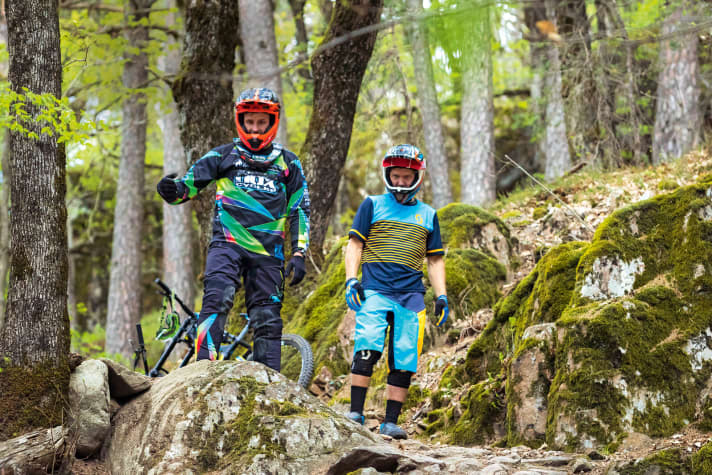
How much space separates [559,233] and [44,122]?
5.83 m

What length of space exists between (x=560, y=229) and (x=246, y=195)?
4.51 metres

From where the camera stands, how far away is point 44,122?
4.41 meters

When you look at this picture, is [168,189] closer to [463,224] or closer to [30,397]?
[30,397]

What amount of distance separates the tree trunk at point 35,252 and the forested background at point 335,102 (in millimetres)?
89

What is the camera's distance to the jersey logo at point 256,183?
527 cm

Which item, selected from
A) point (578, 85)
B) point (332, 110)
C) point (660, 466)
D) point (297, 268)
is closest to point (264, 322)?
point (297, 268)

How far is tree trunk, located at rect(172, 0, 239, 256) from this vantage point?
26.3 feet

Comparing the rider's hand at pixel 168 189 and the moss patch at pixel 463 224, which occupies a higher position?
the rider's hand at pixel 168 189

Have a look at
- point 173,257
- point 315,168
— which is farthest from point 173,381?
point 173,257

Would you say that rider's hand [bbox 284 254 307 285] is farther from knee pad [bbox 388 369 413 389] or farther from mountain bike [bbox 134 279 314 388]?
mountain bike [bbox 134 279 314 388]

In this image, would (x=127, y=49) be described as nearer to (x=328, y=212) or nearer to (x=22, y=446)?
(x=328, y=212)

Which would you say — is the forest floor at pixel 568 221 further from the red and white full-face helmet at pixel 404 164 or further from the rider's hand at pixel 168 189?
the rider's hand at pixel 168 189

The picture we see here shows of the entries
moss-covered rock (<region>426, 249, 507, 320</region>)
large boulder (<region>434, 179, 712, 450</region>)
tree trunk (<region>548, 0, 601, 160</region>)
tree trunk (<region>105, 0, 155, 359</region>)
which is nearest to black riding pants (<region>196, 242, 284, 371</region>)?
large boulder (<region>434, 179, 712, 450</region>)

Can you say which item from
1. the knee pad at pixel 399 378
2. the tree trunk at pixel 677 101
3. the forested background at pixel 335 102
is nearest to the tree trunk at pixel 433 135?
the forested background at pixel 335 102
